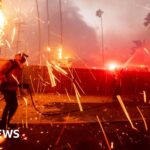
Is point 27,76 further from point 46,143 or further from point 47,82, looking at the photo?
point 46,143

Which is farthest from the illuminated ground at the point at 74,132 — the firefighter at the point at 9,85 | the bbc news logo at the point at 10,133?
the firefighter at the point at 9,85

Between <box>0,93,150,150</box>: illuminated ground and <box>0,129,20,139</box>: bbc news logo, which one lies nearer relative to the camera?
<box>0,93,150,150</box>: illuminated ground

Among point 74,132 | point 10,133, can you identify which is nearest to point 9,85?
point 10,133

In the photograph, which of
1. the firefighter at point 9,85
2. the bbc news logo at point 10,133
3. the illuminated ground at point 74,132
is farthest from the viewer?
the firefighter at point 9,85

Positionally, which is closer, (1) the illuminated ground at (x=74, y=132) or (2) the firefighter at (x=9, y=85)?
(1) the illuminated ground at (x=74, y=132)

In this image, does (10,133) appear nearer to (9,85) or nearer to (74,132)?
(9,85)

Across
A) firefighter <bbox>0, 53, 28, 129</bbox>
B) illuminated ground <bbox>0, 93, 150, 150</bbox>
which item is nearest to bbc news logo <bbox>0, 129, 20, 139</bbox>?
illuminated ground <bbox>0, 93, 150, 150</bbox>

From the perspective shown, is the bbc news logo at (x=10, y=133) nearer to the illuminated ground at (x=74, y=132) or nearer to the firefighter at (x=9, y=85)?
the illuminated ground at (x=74, y=132)

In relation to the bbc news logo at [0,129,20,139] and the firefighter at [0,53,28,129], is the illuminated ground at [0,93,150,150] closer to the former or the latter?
the bbc news logo at [0,129,20,139]

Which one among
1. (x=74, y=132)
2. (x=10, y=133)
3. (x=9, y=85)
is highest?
(x=9, y=85)

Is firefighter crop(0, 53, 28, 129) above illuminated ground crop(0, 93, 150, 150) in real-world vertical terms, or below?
above

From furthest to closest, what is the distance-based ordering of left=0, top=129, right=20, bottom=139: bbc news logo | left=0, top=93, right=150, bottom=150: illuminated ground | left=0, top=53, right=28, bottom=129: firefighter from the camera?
left=0, top=53, right=28, bottom=129: firefighter < left=0, top=129, right=20, bottom=139: bbc news logo < left=0, top=93, right=150, bottom=150: illuminated ground

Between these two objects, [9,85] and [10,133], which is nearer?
[10,133]

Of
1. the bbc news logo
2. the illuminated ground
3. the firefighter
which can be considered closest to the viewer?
the illuminated ground
